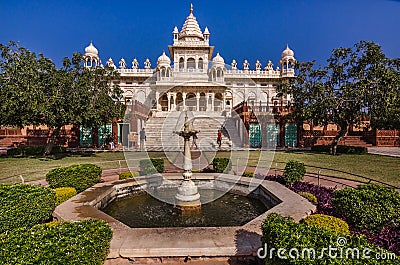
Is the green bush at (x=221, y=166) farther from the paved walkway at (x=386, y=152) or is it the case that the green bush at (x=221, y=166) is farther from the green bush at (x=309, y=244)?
the paved walkway at (x=386, y=152)

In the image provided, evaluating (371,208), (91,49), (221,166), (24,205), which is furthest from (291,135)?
(91,49)

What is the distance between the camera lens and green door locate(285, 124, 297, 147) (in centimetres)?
2714

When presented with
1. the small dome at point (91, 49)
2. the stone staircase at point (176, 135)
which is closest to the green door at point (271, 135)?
the stone staircase at point (176, 135)

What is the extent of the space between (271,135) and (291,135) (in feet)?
7.44

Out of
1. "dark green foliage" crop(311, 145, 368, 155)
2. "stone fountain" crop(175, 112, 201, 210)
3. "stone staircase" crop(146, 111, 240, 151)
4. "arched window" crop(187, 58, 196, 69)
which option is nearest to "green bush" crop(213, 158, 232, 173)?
"stone fountain" crop(175, 112, 201, 210)

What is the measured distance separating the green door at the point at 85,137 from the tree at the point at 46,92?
811cm

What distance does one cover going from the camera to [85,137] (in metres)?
27.0

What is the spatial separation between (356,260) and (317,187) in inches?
254

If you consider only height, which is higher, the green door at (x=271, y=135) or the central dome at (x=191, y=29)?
the central dome at (x=191, y=29)

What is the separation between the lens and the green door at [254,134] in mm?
27188

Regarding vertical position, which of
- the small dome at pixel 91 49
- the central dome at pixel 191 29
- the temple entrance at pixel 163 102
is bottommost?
the temple entrance at pixel 163 102

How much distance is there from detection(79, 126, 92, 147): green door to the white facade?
620 inches

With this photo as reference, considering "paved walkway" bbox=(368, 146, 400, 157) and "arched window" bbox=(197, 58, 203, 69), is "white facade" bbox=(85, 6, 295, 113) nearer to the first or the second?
"arched window" bbox=(197, 58, 203, 69)

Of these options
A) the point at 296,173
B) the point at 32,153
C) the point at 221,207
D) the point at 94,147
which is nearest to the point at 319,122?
the point at 296,173
